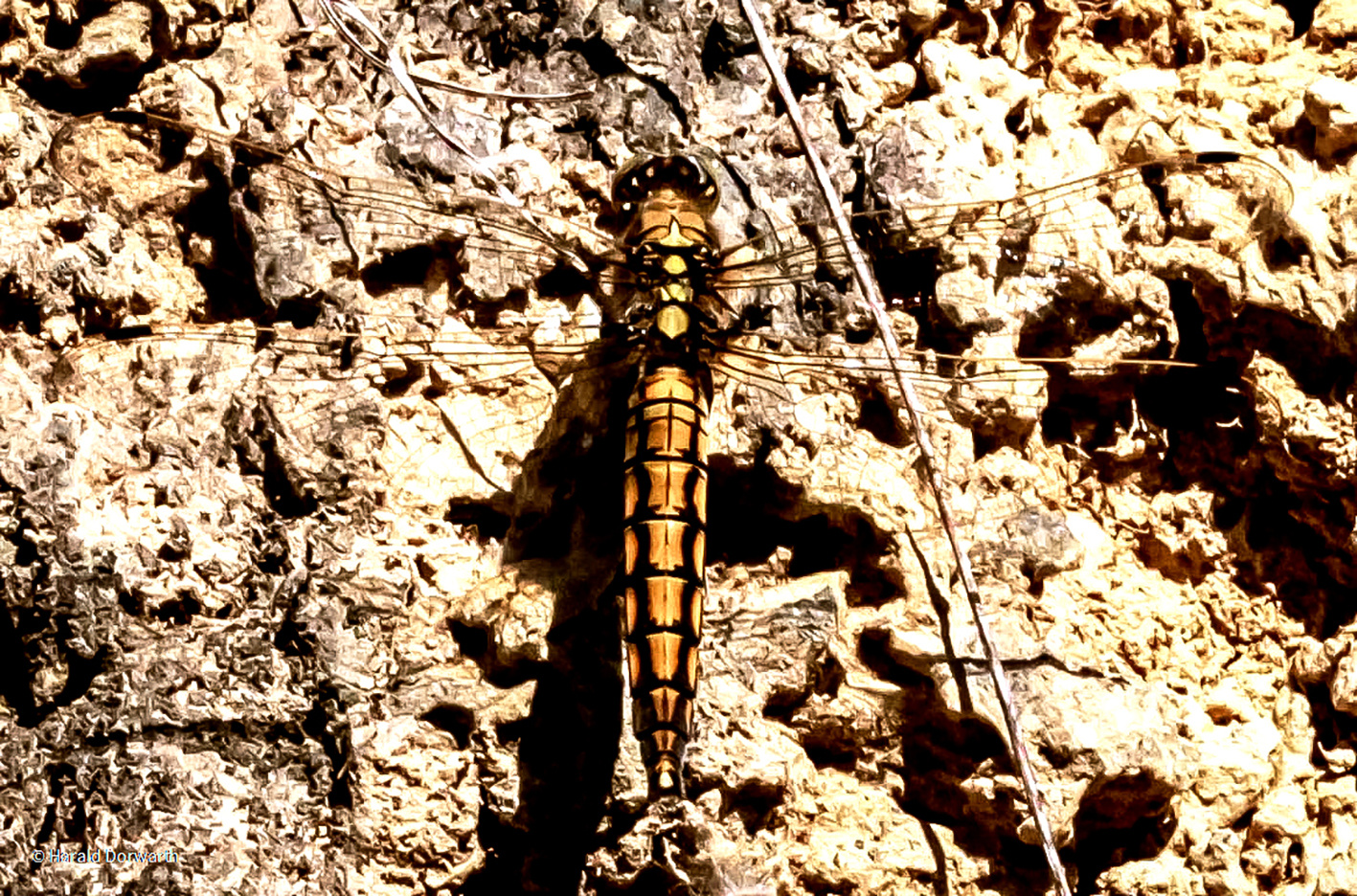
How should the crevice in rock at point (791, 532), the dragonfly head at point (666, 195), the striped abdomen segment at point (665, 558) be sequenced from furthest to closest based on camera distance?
1. the dragonfly head at point (666, 195)
2. the crevice in rock at point (791, 532)
3. the striped abdomen segment at point (665, 558)

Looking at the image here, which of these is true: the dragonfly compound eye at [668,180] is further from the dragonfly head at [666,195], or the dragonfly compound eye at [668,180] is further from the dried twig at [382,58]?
the dried twig at [382,58]

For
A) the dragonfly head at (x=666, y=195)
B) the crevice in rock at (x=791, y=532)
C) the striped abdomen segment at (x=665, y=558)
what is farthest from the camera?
the dragonfly head at (x=666, y=195)

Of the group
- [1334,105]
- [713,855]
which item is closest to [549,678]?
[713,855]

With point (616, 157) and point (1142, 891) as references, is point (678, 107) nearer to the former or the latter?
point (616, 157)

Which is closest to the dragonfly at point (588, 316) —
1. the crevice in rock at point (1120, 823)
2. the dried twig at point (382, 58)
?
the dried twig at point (382, 58)

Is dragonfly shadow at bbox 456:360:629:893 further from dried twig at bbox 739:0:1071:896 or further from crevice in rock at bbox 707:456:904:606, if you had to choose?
dried twig at bbox 739:0:1071:896

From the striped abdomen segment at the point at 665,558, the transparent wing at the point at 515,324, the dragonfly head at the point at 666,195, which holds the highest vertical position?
the dragonfly head at the point at 666,195

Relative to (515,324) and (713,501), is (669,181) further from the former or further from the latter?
(713,501)
